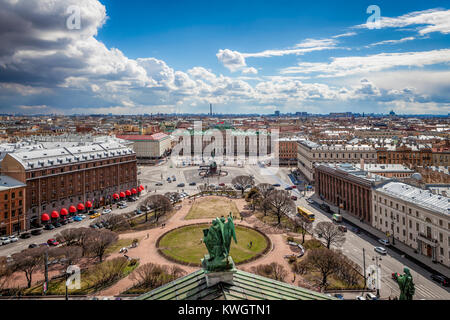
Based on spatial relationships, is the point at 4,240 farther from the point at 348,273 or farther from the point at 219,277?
the point at 348,273

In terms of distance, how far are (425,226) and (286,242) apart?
2654cm

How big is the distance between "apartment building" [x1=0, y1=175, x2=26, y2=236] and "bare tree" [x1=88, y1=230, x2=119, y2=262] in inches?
1069

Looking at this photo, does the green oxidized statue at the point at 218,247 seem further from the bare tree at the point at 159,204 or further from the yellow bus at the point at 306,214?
the yellow bus at the point at 306,214

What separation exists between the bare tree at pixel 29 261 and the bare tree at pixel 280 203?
51.1m

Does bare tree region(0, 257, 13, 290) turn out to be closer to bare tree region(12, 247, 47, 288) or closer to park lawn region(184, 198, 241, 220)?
bare tree region(12, 247, 47, 288)

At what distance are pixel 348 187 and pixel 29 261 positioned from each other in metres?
76.5

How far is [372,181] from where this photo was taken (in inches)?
2869

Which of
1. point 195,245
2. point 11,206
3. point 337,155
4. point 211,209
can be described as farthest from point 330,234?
point 11,206

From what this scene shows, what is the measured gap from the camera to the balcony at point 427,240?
173 feet

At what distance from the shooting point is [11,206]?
68312 mm

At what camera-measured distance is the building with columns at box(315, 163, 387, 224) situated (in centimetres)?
7481

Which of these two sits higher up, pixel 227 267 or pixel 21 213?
pixel 227 267

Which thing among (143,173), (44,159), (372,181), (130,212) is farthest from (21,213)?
(372,181)
